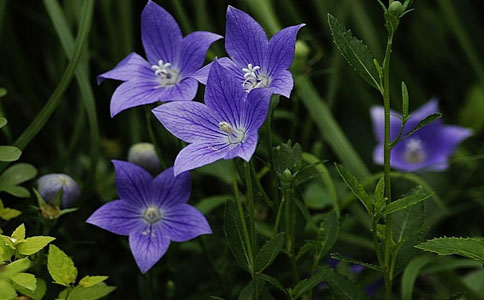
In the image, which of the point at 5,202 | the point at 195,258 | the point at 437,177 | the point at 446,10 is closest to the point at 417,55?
the point at 446,10

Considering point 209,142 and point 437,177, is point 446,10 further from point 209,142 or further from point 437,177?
point 209,142

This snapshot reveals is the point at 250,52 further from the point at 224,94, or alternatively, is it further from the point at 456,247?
the point at 456,247

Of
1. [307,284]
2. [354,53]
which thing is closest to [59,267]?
[307,284]

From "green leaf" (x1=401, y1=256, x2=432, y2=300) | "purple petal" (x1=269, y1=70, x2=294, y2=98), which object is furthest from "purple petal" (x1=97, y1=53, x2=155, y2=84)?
"green leaf" (x1=401, y1=256, x2=432, y2=300)

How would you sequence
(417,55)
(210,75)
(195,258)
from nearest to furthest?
(210,75) → (195,258) → (417,55)

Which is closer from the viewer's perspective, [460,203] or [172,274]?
[172,274]

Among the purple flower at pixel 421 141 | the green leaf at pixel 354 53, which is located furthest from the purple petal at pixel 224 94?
the purple flower at pixel 421 141
